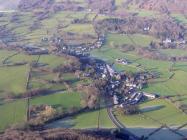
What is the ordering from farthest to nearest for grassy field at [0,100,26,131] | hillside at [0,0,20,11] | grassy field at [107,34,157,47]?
hillside at [0,0,20,11], grassy field at [107,34,157,47], grassy field at [0,100,26,131]

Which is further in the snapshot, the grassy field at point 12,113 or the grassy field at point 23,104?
the grassy field at point 23,104

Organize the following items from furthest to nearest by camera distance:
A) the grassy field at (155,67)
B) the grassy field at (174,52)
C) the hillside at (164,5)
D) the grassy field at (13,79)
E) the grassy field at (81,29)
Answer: the hillside at (164,5)
the grassy field at (81,29)
the grassy field at (174,52)
the grassy field at (155,67)
the grassy field at (13,79)

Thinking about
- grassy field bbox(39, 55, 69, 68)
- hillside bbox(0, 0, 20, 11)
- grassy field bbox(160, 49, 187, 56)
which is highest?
hillside bbox(0, 0, 20, 11)

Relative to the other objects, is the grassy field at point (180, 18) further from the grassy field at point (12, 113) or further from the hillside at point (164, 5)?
the grassy field at point (12, 113)

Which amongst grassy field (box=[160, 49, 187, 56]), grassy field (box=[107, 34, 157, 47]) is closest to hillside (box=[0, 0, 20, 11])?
grassy field (box=[107, 34, 157, 47])

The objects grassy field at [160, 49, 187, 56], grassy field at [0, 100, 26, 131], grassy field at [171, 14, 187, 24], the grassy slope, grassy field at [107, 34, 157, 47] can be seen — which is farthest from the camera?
grassy field at [171, 14, 187, 24]

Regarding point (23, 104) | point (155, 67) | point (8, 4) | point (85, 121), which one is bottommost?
point (85, 121)

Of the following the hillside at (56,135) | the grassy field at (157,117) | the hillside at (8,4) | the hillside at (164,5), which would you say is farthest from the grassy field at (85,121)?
the hillside at (8,4)

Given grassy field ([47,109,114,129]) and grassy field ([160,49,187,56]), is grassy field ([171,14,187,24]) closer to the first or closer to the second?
grassy field ([160,49,187,56])

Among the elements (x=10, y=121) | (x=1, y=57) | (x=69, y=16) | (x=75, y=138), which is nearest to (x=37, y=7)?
(x=69, y=16)

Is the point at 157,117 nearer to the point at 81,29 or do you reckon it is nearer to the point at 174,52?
the point at 174,52

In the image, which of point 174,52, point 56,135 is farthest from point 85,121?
point 174,52
